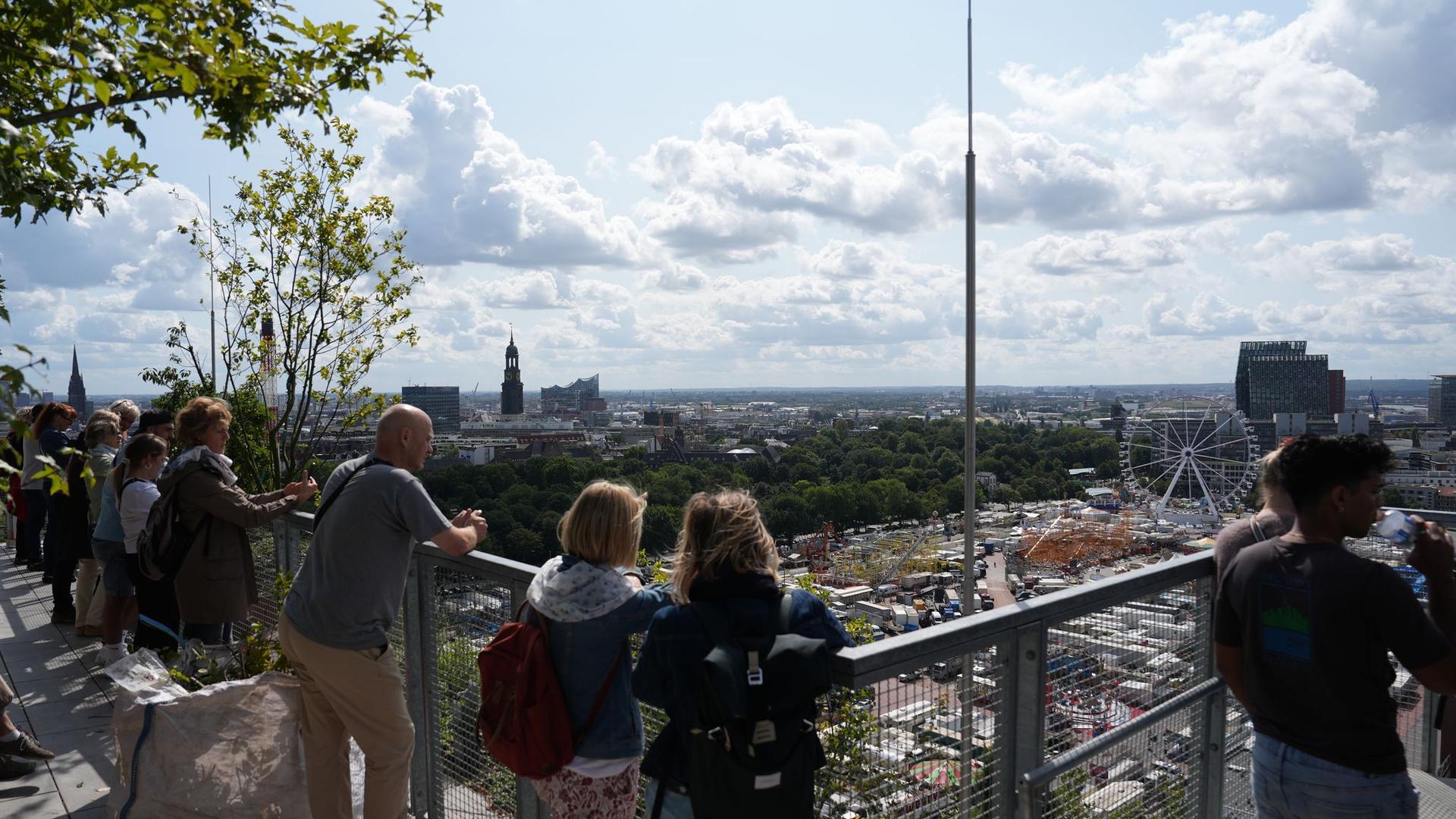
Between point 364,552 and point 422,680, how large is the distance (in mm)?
972

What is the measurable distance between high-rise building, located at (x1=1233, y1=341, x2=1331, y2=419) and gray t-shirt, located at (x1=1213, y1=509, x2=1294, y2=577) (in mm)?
102170

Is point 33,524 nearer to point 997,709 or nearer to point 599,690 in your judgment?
point 599,690

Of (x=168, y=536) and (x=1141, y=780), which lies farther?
(x=168, y=536)

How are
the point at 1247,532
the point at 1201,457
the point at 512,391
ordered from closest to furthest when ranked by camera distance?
the point at 1247,532
the point at 1201,457
the point at 512,391

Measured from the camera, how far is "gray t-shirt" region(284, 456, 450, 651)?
3195mm

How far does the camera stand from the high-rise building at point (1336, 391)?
316 ft

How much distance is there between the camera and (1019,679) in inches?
105

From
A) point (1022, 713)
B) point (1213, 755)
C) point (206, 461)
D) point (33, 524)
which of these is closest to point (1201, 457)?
point (33, 524)

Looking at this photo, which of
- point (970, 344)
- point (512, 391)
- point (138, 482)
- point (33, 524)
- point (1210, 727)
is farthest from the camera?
point (512, 391)

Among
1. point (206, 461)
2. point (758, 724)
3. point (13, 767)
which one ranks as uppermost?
point (206, 461)

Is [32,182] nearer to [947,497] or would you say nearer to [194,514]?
[194,514]

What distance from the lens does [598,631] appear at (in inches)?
107

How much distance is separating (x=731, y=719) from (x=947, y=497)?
3752 inches

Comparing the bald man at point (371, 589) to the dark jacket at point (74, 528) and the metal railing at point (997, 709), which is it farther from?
the dark jacket at point (74, 528)
